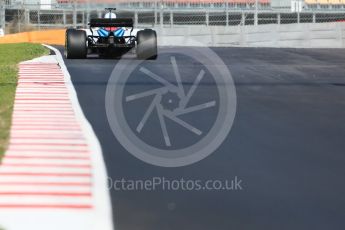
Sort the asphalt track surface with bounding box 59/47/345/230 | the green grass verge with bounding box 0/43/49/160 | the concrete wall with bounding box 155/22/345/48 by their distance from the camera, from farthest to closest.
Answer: the concrete wall with bounding box 155/22/345/48 < the green grass verge with bounding box 0/43/49/160 < the asphalt track surface with bounding box 59/47/345/230

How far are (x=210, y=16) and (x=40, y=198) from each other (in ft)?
105

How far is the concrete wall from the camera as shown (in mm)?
31516

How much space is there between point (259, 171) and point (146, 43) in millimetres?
12089

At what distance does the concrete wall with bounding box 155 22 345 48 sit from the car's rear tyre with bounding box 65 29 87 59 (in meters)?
13.5

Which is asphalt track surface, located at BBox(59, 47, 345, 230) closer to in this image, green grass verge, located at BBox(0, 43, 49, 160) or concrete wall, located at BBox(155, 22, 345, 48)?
green grass verge, located at BBox(0, 43, 49, 160)

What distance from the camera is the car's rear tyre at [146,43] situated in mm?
17812

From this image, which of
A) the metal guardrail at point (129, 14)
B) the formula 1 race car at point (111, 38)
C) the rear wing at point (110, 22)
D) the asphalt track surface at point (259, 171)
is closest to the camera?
the asphalt track surface at point (259, 171)

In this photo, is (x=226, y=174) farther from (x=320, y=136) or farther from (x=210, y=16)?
(x=210, y=16)

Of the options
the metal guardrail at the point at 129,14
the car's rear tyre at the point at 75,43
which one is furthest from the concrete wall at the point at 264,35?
the car's rear tyre at the point at 75,43

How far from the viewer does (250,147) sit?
24.3ft

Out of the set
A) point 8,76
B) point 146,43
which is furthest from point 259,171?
point 146,43

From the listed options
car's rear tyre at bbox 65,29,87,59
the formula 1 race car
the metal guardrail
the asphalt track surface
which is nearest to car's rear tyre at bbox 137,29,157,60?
the formula 1 race car

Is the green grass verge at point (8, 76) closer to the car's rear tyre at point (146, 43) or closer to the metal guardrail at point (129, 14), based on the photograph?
the car's rear tyre at point (146, 43)

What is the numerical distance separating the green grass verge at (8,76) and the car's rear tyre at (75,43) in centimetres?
141
